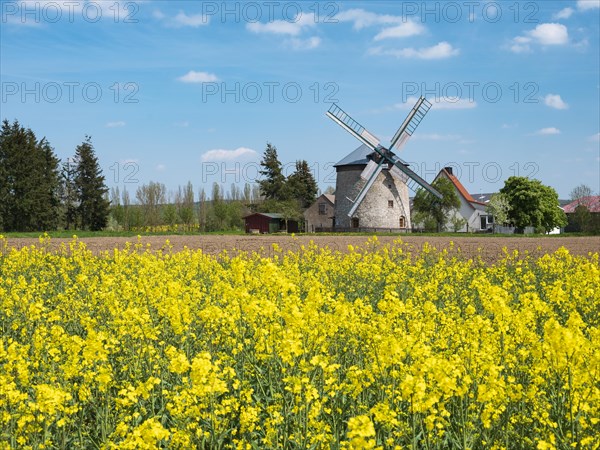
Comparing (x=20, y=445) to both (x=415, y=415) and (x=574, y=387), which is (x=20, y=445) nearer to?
(x=415, y=415)

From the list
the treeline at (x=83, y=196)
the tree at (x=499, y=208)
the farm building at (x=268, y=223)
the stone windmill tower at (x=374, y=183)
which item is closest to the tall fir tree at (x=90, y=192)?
the treeline at (x=83, y=196)

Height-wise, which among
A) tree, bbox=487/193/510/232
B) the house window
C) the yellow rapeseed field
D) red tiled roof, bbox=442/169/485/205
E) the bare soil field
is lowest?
the yellow rapeseed field

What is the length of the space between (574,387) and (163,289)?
644cm

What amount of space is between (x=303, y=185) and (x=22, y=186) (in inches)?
1628

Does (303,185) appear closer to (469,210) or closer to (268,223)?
(268,223)

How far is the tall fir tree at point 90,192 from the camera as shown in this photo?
77375 millimetres

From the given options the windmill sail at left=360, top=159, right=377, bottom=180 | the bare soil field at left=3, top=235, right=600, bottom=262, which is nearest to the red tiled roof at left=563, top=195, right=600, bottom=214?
the windmill sail at left=360, top=159, right=377, bottom=180

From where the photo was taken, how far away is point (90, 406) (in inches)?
257

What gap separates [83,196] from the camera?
255 ft

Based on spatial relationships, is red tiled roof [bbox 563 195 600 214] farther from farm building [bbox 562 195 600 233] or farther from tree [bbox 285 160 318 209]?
tree [bbox 285 160 318 209]

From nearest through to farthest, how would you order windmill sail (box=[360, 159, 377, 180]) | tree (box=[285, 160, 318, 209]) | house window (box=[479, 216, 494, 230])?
windmill sail (box=[360, 159, 377, 180]) < house window (box=[479, 216, 494, 230]) < tree (box=[285, 160, 318, 209])

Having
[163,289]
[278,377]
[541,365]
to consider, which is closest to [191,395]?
[278,377]

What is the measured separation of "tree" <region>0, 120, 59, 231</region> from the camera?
6931cm

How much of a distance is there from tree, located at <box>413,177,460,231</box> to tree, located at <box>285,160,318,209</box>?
79.8 feet
